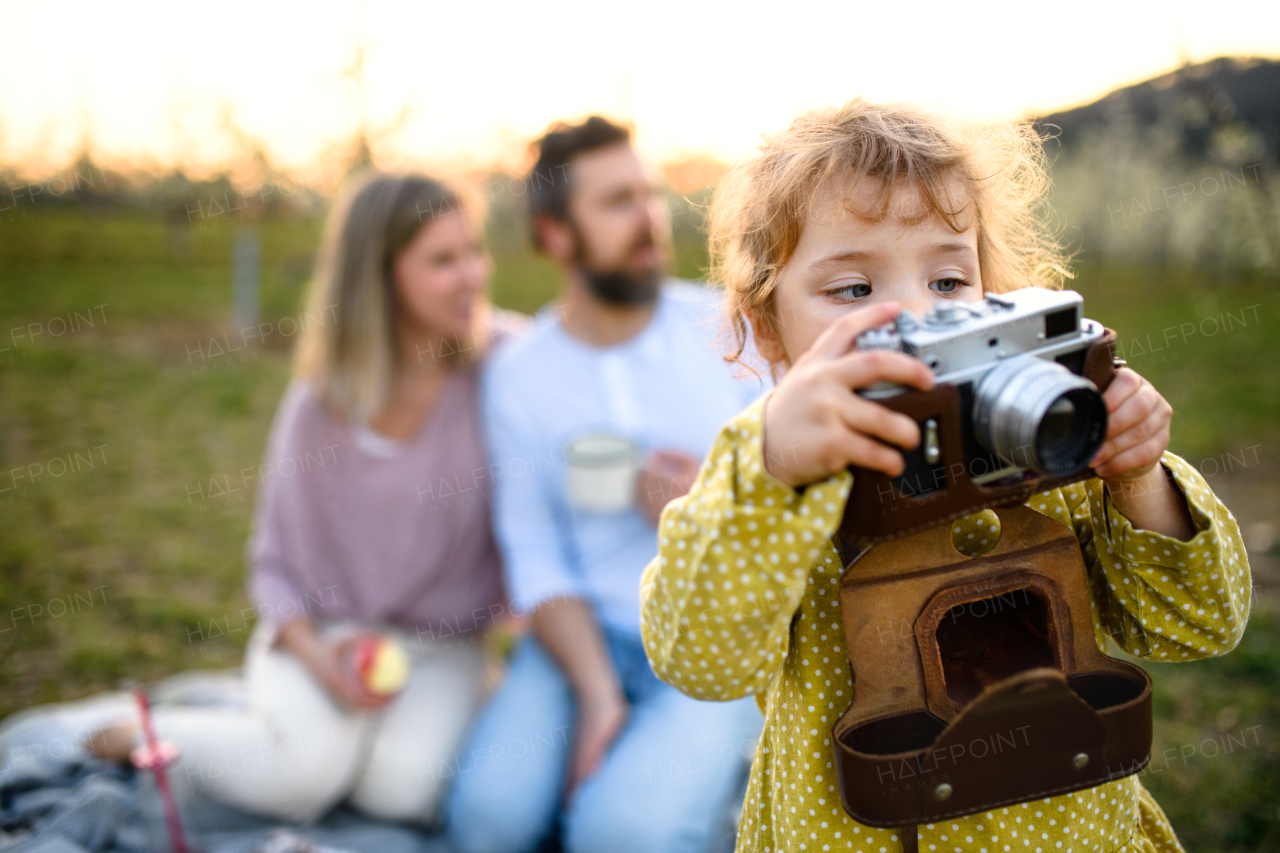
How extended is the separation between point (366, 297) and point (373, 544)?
87 centimetres

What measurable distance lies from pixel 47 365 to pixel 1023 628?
10.2m

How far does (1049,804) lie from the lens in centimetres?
117

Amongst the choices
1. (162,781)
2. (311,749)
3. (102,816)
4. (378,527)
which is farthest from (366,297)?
(102,816)

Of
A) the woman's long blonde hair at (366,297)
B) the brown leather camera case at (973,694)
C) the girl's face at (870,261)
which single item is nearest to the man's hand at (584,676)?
the woman's long blonde hair at (366,297)

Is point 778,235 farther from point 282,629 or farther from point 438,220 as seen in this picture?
point 282,629

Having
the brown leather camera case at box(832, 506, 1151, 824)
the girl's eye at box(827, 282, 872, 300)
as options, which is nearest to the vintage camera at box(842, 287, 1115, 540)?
the brown leather camera case at box(832, 506, 1151, 824)

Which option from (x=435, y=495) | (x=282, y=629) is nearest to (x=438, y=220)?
(x=435, y=495)

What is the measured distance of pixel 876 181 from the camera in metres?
1.21

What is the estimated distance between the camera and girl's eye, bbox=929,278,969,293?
1.25 metres

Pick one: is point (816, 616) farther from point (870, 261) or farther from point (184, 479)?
point (184, 479)

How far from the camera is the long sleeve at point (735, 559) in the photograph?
1.00 meters

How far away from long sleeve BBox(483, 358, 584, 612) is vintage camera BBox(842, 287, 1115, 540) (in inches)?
64.5

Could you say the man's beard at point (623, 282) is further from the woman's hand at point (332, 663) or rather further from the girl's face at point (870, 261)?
the girl's face at point (870, 261)

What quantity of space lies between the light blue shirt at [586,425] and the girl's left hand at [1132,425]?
60.5 inches
